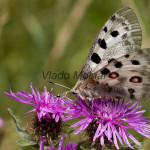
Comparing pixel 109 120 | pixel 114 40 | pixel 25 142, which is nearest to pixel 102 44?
pixel 114 40

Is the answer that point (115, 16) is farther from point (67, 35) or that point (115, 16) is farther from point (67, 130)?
point (67, 35)

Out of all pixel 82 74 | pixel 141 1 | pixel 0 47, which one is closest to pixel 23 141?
pixel 82 74

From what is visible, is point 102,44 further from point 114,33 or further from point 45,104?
point 45,104

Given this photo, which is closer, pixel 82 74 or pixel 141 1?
pixel 82 74

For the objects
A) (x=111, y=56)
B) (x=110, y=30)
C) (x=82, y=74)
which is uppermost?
(x=110, y=30)

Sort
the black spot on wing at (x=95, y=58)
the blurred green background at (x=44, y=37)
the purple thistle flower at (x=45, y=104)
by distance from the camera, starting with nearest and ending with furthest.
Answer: the purple thistle flower at (x=45, y=104) → the black spot on wing at (x=95, y=58) → the blurred green background at (x=44, y=37)

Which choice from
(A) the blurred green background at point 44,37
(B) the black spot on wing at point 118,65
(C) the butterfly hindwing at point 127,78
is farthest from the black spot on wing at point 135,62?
(A) the blurred green background at point 44,37

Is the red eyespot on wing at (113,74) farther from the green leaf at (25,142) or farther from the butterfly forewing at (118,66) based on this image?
the green leaf at (25,142)
